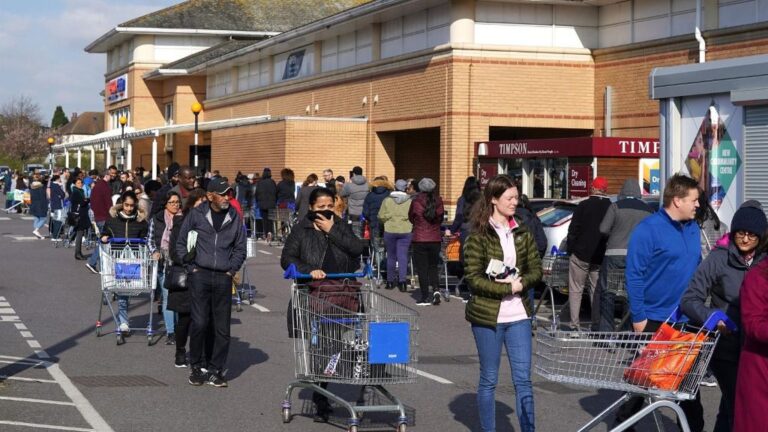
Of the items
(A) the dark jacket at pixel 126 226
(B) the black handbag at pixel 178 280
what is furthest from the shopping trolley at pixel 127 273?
(B) the black handbag at pixel 178 280

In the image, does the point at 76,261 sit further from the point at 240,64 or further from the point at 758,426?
A: the point at 240,64

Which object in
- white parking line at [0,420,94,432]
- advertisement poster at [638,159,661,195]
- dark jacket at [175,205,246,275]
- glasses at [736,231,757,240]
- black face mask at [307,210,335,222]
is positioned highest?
advertisement poster at [638,159,661,195]

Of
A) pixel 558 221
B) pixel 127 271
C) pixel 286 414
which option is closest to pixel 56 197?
pixel 558 221

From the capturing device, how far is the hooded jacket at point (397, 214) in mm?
19172

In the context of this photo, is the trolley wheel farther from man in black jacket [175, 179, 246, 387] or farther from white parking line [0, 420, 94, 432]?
man in black jacket [175, 179, 246, 387]

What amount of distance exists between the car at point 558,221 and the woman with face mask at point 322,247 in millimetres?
7412

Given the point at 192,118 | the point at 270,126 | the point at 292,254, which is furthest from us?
the point at 192,118

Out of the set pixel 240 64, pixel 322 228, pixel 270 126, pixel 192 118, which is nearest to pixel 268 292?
pixel 322 228

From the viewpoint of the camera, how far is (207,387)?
36.4 feet

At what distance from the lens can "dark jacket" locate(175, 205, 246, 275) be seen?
10992mm

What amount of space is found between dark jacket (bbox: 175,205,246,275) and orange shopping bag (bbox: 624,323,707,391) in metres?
5.09

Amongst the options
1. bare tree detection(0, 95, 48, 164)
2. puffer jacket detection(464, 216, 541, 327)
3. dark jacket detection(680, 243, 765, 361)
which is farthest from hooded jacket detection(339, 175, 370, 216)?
bare tree detection(0, 95, 48, 164)

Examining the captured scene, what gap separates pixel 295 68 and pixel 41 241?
48.1 feet

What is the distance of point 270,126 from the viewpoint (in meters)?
39.3
